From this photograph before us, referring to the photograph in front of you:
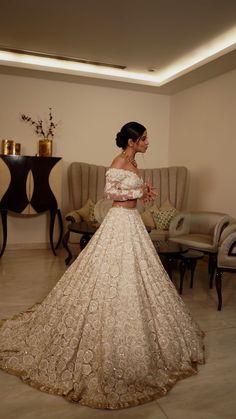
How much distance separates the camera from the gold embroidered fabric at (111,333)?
5.99 ft

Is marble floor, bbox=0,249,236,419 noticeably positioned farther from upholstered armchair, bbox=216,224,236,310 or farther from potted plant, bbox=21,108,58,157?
potted plant, bbox=21,108,58,157

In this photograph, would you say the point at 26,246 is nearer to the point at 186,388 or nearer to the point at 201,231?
the point at 201,231

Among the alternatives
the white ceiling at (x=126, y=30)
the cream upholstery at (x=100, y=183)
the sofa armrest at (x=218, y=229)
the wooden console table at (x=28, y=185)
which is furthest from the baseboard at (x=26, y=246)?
the sofa armrest at (x=218, y=229)

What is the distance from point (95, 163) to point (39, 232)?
1341 mm

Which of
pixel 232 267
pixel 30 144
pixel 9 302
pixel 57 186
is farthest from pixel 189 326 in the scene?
pixel 30 144

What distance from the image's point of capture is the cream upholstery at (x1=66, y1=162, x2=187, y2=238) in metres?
5.00

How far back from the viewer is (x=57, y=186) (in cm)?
Result: 481

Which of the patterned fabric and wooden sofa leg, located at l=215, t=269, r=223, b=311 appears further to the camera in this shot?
the patterned fabric

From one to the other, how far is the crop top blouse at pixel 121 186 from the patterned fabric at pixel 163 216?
2.51 metres

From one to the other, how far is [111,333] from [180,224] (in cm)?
272

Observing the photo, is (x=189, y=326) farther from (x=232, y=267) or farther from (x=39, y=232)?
(x=39, y=232)

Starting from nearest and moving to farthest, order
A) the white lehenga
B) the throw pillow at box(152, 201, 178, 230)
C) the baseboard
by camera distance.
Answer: the white lehenga
the throw pillow at box(152, 201, 178, 230)
the baseboard

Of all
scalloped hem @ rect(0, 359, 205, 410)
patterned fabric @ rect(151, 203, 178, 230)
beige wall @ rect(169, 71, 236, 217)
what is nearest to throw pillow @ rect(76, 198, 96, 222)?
patterned fabric @ rect(151, 203, 178, 230)

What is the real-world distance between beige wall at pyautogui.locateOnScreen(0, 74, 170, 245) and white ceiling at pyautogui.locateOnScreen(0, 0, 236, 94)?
390 mm
